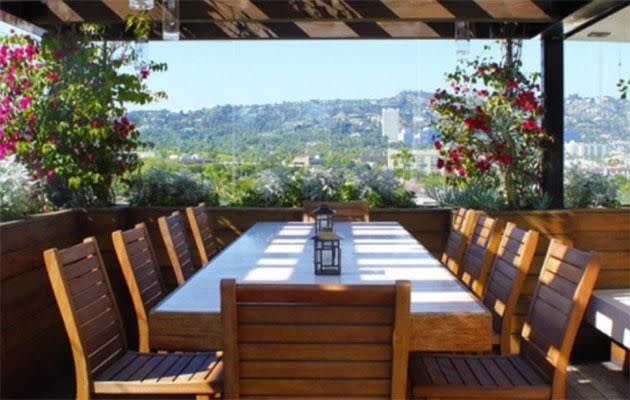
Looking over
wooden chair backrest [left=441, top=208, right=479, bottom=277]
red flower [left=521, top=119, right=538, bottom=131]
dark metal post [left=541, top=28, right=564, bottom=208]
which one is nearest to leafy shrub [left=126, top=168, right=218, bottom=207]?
wooden chair backrest [left=441, top=208, right=479, bottom=277]

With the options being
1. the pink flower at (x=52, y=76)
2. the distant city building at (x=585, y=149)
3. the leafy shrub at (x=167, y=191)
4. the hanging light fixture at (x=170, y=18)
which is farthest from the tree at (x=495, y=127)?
the pink flower at (x=52, y=76)

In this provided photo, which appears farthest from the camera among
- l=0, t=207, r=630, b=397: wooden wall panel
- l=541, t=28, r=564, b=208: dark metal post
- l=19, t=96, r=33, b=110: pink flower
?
l=541, t=28, r=564, b=208: dark metal post

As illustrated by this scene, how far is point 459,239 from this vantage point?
4.47m

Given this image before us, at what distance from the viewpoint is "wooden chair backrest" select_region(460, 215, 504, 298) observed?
3.82 meters

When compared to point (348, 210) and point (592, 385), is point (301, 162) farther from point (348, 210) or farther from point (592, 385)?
point (592, 385)

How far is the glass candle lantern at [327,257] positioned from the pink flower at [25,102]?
3.28 metres

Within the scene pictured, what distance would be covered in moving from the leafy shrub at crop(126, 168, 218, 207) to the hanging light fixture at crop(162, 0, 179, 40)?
1661 millimetres

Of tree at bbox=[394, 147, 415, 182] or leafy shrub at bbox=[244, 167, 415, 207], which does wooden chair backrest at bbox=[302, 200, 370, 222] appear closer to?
leafy shrub at bbox=[244, 167, 415, 207]

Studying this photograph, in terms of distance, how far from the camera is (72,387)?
15.0 ft

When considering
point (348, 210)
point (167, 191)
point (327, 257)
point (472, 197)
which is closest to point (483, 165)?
point (472, 197)

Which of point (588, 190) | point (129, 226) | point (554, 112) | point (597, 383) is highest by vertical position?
point (554, 112)

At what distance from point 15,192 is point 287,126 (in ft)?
8.05

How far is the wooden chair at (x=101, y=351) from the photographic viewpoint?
2588mm

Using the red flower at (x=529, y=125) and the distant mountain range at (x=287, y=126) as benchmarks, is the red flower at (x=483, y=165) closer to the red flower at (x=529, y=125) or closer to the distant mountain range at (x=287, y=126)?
the red flower at (x=529, y=125)
